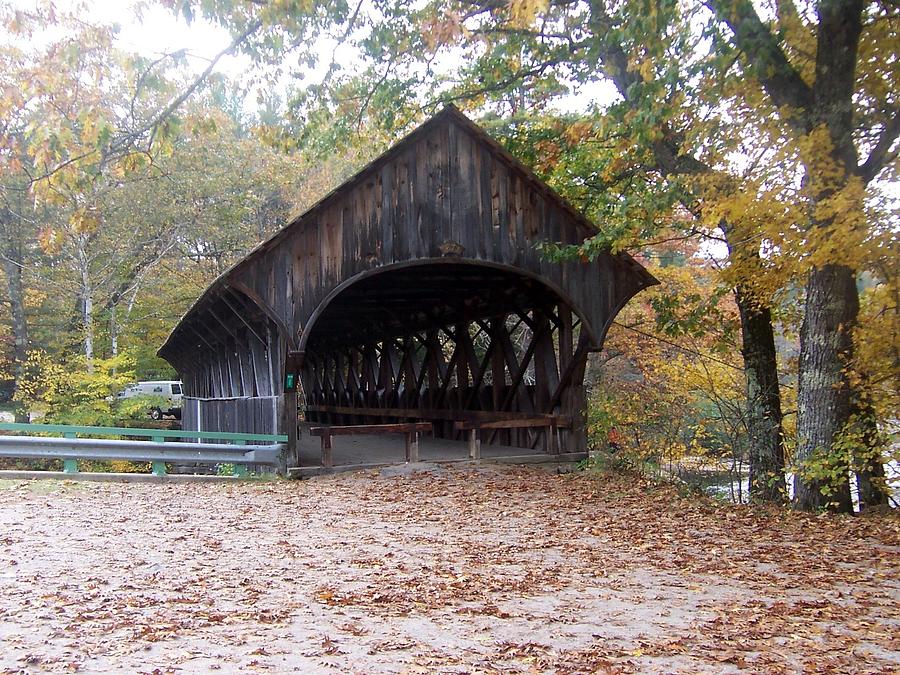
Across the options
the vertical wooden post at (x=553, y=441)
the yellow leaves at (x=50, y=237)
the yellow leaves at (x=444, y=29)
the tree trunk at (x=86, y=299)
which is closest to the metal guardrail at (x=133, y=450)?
the vertical wooden post at (x=553, y=441)

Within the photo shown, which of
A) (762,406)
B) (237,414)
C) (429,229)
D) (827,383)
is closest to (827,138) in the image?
(827,383)

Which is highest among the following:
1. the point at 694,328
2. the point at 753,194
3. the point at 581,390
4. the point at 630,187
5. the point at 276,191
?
the point at 276,191

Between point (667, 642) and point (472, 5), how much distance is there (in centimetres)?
913

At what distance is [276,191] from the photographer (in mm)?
33188

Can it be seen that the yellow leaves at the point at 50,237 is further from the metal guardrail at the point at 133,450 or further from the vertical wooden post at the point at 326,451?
the vertical wooden post at the point at 326,451

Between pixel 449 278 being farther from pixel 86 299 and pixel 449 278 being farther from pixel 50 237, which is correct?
pixel 86 299

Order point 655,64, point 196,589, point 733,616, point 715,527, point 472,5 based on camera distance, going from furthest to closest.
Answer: point 472,5 < point 655,64 < point 715,527 < point 196,589 < point 733,616

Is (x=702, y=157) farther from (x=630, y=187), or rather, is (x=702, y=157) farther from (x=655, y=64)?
(x=655, y=64)

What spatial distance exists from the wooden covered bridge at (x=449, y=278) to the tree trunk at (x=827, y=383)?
401 cm

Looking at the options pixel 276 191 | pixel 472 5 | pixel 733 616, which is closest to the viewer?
pixel 733 616

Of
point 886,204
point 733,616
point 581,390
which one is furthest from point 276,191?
point 733,616

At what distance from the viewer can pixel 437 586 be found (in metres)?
5.86

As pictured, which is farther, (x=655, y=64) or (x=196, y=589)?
(x=655, y=64)

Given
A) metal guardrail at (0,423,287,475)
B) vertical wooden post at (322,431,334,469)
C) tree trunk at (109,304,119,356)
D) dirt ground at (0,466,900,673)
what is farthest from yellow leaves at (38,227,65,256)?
tree trunk at (109,304,119,356)
